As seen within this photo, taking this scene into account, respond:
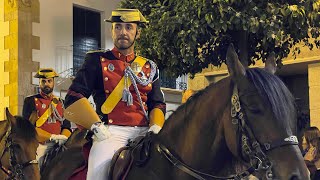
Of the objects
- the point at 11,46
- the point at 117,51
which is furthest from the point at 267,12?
the point at 11,46

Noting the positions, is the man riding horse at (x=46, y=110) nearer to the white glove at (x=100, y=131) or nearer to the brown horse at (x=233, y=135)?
the white glove at (x=100, y=131)

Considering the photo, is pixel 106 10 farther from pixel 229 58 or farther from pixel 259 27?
pixel 229 58

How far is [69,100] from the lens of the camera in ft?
14.6

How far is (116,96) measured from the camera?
452 cm

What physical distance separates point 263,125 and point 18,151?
4.30 m

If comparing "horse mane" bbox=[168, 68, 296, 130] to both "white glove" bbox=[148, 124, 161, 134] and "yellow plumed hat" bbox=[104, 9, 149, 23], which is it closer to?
"white glove" bbox=[148, 124, 161, 134]

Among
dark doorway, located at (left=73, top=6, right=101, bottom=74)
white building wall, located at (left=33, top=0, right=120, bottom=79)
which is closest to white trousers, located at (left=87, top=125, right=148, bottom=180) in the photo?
white building wall, located at (left=33, top=0, right=120, bottom=79)

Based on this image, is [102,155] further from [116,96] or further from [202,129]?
[202,129]

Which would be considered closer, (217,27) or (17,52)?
(217,27)

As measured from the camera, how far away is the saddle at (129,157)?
412 cm

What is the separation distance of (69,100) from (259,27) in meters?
5.36

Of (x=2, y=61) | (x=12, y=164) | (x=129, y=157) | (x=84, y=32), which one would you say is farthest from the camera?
(x=84, y=32)

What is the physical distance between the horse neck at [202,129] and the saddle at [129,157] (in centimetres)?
16

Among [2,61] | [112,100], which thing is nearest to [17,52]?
[2,61]
